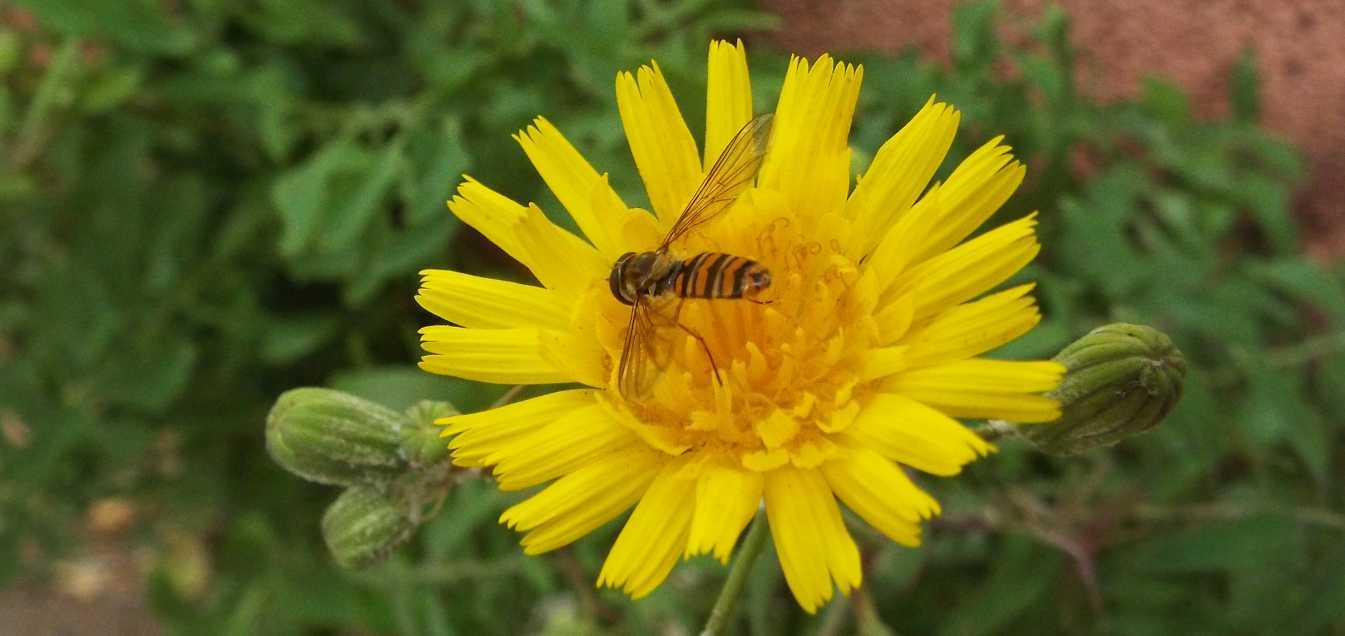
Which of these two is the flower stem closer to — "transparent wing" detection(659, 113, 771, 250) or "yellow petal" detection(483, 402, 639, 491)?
"yellow petal" detection(483, 402, 639, 491)

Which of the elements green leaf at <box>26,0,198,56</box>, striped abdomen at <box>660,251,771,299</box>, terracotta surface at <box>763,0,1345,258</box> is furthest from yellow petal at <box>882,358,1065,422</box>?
green leaf at <box>26,0,198,56</box>

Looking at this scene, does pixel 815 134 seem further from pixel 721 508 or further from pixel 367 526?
pixel 367 526

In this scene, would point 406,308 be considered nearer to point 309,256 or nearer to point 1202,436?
point 309,256

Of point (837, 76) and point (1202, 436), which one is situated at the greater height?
point (837, 76)

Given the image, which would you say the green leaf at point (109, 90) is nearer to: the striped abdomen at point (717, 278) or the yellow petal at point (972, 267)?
the striped abdomen at point (717, 278)

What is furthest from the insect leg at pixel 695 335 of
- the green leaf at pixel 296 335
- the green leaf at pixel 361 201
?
the green leaf at pixel 296 335

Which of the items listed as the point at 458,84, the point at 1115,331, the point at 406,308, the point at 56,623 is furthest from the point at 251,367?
the point at 1115,331

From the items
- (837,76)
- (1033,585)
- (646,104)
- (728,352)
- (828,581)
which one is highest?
(646,104)
